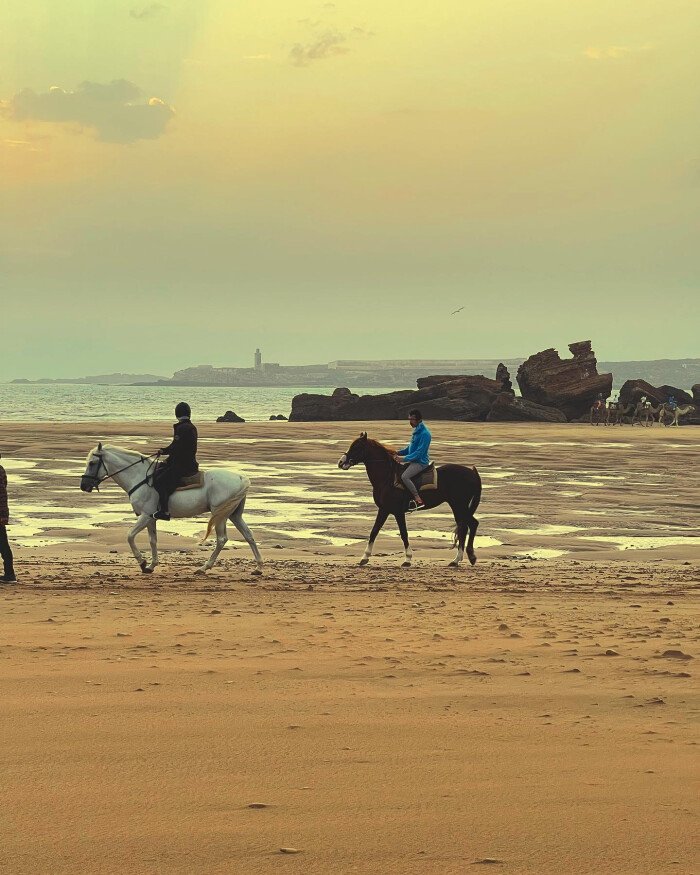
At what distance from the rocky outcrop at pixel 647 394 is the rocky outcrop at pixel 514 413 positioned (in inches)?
246

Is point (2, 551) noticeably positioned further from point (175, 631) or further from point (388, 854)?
point (388, 854)

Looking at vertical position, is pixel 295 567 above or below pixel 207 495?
below

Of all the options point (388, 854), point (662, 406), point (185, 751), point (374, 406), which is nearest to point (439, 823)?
point (388, 854)

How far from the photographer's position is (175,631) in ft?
33.0

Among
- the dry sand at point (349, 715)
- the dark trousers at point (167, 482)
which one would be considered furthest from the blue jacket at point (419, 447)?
the dark trousers at point (167, 482)

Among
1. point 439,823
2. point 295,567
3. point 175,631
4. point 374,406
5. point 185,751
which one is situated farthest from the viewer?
point 374,406

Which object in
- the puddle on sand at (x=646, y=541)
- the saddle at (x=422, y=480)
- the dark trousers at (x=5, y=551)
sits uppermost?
the saddle at (x=422, y=480)

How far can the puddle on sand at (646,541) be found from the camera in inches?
730

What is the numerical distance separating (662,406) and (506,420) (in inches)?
403

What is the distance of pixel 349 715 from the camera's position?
6809mm

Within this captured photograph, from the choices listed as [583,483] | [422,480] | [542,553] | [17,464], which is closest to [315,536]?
[422,480]

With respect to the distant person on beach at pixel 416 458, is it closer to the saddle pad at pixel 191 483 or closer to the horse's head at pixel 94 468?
the saddle pad at pixel 191 483

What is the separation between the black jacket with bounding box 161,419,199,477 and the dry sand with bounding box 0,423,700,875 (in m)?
1.50

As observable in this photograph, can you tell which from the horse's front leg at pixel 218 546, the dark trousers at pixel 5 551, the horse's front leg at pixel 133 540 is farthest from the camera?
the horse's front leg at pixel 218 546
